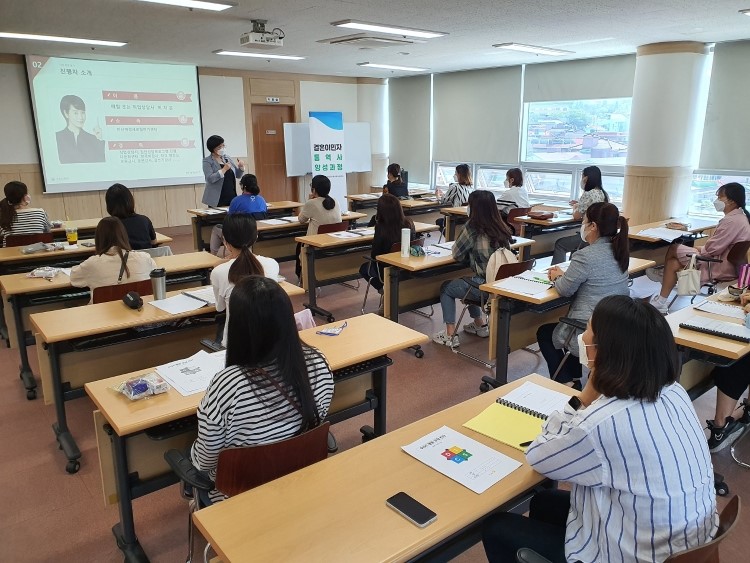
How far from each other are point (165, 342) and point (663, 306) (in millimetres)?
4619

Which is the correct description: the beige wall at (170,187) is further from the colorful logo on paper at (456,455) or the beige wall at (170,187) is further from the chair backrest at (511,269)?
the colorful logo on paper at (456,455)

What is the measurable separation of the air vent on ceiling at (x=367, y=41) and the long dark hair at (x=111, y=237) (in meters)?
3.82

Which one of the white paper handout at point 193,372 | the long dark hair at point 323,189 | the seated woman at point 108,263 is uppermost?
the long dark hair at point 323,189

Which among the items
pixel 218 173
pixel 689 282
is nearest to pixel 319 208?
pixel 218 173

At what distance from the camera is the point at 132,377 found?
7.19ft

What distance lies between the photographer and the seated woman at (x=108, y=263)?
11.1ft

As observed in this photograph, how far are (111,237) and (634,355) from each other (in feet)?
10.2

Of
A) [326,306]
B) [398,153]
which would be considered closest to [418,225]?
[326,306]

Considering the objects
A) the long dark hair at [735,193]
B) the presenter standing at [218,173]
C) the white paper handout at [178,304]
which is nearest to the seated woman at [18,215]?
the presenter standing at [218,173]

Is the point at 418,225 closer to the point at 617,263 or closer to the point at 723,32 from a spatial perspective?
the point at 617,263

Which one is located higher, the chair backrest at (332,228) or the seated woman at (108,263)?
the seated woman at (108,263)

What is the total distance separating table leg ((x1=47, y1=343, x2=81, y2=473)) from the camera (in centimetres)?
283

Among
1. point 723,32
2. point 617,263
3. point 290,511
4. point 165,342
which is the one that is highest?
point 723,32

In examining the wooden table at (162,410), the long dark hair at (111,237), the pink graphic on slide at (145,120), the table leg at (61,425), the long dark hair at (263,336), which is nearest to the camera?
the long dark hair at (263,336)
